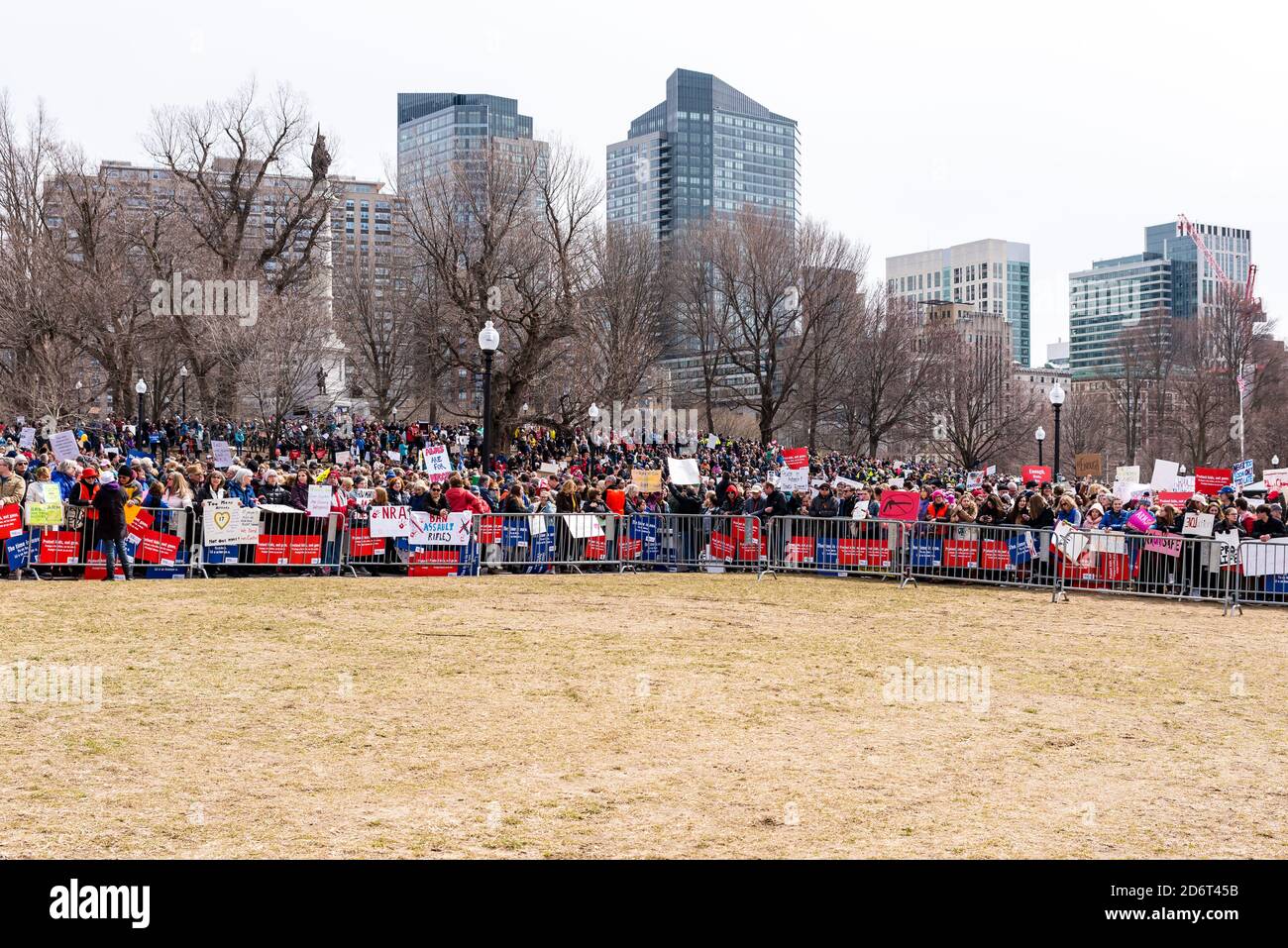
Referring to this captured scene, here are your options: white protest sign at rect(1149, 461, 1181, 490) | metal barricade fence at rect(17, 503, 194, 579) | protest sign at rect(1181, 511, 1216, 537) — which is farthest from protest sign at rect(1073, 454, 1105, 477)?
metal barricade fence at rect(17, 503, 194, 579)

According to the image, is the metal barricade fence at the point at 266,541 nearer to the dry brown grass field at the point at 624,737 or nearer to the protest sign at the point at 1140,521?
the dry brown grass field at the point at 624,737

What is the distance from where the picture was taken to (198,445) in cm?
4969

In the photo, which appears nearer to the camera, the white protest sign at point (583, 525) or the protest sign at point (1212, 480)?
the white protest sign at point (583, 525)

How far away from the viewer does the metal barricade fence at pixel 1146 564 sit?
20.0 meters

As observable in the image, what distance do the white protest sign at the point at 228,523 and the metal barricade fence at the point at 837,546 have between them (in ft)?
30.6

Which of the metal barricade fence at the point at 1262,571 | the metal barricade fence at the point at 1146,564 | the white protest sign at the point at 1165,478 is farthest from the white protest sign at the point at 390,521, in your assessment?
the white protest sign at the point at 1165,478

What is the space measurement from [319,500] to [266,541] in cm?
112

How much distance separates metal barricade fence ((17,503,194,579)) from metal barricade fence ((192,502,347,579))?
0.33 metres

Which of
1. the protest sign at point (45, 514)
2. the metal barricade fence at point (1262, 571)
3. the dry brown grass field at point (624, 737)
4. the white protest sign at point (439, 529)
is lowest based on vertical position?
the dry brown grass field at point (624, 737)

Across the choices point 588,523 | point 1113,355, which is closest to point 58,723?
point 588,523

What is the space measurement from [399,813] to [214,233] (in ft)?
186
